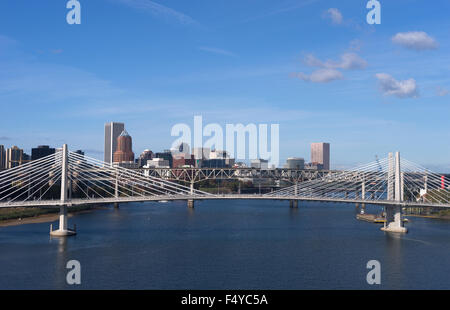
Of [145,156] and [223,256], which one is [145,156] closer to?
[145,156]

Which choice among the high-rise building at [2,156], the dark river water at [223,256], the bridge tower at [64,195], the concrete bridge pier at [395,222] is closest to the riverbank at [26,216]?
the dark river water at [223,256]

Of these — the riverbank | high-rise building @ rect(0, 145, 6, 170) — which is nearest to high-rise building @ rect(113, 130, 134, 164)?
high-rise building @ rect(0, 145, 6, 170)

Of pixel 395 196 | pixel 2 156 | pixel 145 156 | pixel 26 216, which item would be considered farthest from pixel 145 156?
pixel 395 196

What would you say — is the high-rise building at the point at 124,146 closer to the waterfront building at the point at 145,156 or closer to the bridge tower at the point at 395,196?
the waterfront building at the point at 145,156
